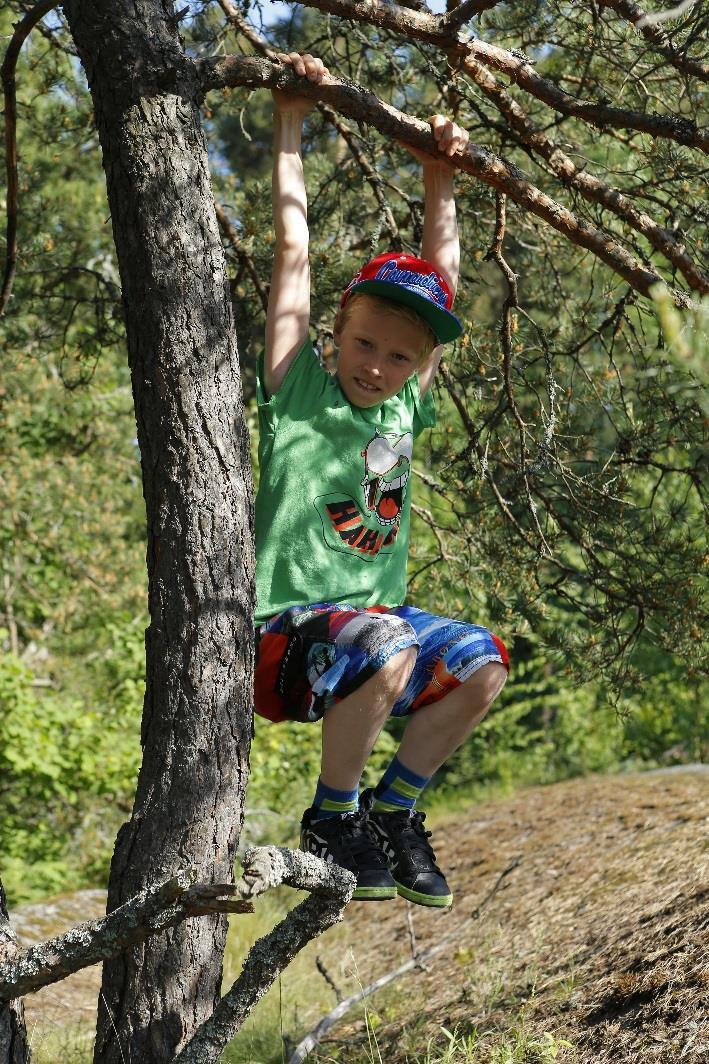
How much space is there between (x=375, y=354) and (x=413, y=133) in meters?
0.51

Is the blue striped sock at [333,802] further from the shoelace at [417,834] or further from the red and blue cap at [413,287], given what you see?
the red and blue cap at [413,287]

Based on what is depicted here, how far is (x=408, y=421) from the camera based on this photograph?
9.23ft

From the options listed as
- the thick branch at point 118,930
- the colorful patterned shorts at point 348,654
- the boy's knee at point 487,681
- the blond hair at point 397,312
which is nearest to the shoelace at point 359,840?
the colorful patterned shorts at point 348,654

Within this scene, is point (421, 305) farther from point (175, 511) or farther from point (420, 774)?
point (420, 774)

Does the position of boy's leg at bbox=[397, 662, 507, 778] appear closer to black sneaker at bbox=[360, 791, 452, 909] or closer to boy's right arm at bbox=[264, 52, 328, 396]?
black sneaker at bbox=[360, 791, 452, 909]

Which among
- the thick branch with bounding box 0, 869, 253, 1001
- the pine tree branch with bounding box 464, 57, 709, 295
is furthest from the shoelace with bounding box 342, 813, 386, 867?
the pine tree branch with bounding box 464, 57, 709, 295

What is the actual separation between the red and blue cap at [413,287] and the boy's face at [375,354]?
0.04m

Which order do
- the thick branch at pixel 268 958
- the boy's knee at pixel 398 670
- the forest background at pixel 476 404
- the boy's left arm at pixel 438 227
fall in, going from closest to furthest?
the thick branch at pixel 268 958 < the boy's knee at pixel 398 670 < the boy's left arm at pixel 438 227 < the forest background at pixel 476 404

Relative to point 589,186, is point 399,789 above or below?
below

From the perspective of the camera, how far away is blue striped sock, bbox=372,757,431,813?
8.32 ft

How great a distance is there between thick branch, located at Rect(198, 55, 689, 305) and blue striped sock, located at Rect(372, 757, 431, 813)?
121cm

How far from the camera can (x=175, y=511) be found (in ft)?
7.00

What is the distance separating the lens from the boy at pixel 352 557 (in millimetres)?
2299

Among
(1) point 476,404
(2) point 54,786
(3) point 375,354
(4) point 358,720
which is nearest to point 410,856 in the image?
(4) point 358,720
